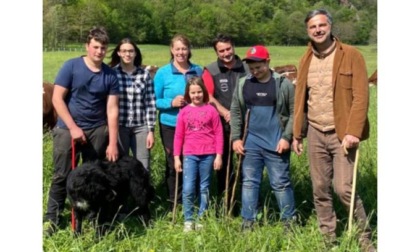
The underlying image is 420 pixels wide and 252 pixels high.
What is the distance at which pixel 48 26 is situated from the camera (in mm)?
18328

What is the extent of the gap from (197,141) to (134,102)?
0.76 m

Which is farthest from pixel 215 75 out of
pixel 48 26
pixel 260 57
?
pixel 48 26

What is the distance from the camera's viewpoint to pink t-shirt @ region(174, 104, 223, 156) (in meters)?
4.73

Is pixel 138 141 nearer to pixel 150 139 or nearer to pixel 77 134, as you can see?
pixel 150 139

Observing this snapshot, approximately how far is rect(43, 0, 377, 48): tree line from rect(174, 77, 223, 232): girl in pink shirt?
157 cm

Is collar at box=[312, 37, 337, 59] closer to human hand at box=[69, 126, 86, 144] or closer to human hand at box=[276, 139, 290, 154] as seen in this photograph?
human hand at box=[276, 139, 290, 154]

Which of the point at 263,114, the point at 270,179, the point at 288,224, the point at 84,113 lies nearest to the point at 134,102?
the point at 84,113

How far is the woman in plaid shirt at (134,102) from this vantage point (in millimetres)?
4922

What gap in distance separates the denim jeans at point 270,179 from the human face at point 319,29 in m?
1.11

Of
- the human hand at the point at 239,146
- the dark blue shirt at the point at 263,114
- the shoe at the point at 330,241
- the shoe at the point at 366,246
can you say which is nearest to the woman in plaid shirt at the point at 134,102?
the human hand at the point at 239,146

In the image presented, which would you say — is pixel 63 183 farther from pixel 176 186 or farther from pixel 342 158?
pixel 342 158

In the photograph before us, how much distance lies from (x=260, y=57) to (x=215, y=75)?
73cm

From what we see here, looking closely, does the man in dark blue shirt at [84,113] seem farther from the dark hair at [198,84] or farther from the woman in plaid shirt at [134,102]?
the dark hair at [198,84]

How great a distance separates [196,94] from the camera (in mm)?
4699
